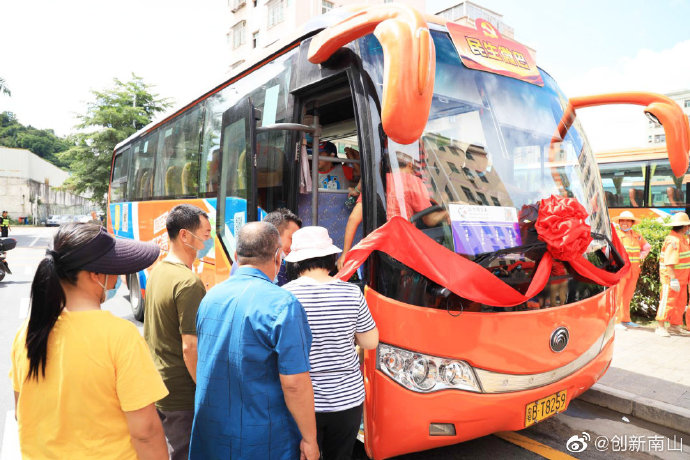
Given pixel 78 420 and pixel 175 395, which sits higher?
pixel 78 420

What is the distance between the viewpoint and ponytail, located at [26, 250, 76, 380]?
5.05 ft

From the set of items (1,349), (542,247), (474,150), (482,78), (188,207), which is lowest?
(1,349)

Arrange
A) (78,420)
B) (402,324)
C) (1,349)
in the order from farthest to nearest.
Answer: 1. (1,349)
2. (402,324)
3. (78,420)

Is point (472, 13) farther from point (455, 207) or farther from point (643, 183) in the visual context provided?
point (455, 207)

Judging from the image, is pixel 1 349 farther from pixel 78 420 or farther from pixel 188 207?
pixel 78 420

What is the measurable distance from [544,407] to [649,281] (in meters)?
5.82

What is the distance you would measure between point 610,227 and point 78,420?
4.07m

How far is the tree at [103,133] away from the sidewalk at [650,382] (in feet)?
81.2

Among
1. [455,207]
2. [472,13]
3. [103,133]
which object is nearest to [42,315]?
[455,207]

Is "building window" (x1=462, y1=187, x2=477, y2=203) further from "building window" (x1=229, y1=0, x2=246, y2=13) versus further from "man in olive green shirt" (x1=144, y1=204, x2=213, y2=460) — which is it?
"building window" (x1=229, y1=0, x2=246, y2=13)

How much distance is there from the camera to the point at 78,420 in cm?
156

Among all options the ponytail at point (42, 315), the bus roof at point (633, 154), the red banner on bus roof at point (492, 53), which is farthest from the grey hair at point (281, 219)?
the bus roof at point (633, 154)

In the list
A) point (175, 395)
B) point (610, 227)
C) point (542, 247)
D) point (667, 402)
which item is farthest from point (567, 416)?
point (175, 395)

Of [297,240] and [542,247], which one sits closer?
[297,240]
